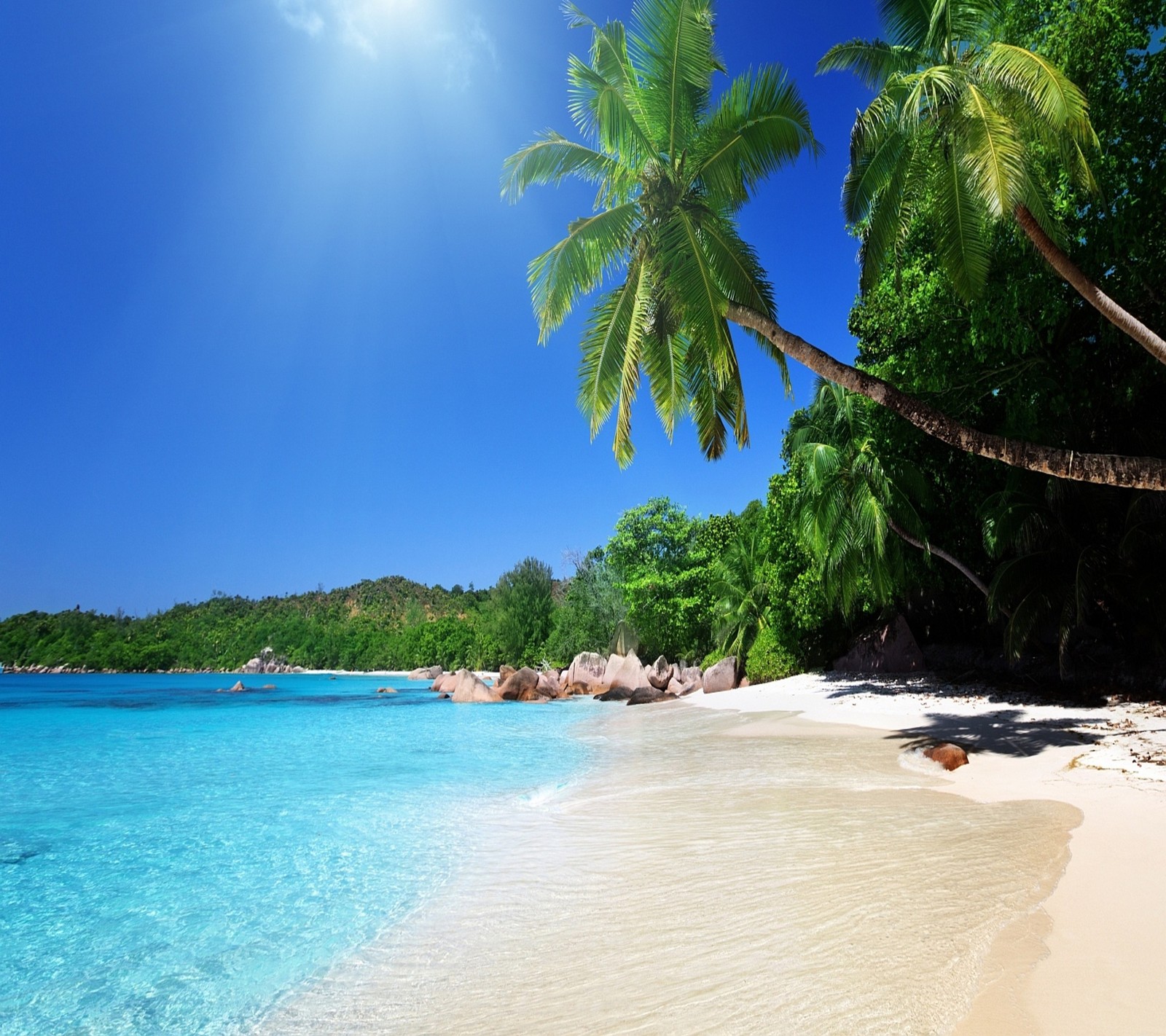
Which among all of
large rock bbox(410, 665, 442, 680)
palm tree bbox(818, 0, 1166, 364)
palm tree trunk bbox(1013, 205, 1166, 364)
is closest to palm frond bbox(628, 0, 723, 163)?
palm tree bbox(818, 0, 1166, 364)

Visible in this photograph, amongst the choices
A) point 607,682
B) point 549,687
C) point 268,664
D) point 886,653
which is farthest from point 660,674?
point 268,664

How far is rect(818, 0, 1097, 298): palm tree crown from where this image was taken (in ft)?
22.2

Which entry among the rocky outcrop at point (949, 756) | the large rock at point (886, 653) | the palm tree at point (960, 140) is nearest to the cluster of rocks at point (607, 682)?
the large rock at point (886, 653)

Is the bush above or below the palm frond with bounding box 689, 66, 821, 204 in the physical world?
below

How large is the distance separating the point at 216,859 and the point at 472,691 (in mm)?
22900

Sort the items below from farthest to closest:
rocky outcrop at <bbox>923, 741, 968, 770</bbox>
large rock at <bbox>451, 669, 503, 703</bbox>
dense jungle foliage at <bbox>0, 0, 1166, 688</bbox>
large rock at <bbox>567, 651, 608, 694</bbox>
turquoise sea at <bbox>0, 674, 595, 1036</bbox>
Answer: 1. large rock at <bbox>567, 651, 608, 694</bbox>
2. large rock at <bbox>451, 669, 503, 703</bbox>
3. dense jungle foliage at <bbox>0, 0, 1166, 688</bbox>
4. rocky outcrop at <bbox>923, 741, 968, 770</bbox>
5. turquoise sea at <bbox>0, 674, 595, 1036</bbox>

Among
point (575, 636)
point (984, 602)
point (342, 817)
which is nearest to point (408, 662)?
point (575, 636)

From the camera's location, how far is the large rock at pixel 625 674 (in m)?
26.7

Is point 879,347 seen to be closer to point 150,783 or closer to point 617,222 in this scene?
point 617,222

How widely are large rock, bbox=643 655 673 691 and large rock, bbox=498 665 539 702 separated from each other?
494cm

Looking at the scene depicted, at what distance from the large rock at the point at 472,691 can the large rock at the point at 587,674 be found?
423cm

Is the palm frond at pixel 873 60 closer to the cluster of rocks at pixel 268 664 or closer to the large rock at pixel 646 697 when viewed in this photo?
the large rock at pixel 646 697

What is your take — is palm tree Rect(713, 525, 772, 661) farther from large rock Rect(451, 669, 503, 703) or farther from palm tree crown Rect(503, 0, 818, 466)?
palm tree crown Rect(503, 0, 818, 466)

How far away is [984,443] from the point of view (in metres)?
6.80
